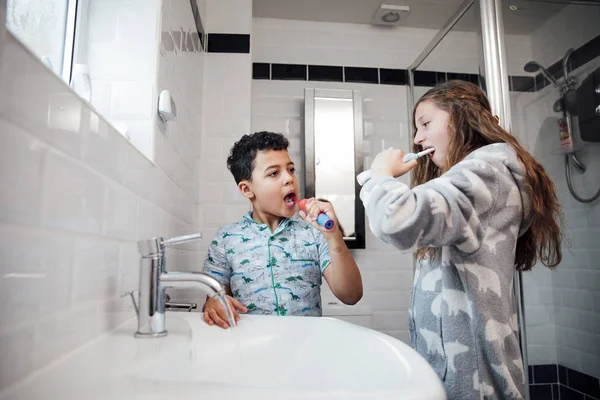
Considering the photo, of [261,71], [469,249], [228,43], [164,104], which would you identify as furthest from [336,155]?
[469,249]

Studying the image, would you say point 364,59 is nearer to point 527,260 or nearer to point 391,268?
point 391,268

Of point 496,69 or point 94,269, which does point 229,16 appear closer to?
point 496,69

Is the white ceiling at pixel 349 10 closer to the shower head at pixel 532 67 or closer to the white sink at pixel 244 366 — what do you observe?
the shower head at pixel 532 67

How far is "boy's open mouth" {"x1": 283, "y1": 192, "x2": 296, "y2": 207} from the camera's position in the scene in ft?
4.02

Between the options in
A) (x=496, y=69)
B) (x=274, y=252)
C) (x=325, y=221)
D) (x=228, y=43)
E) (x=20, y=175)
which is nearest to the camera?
(x=20, y=175)

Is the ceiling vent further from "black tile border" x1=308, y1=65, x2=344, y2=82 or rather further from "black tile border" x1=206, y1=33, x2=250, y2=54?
"black tile border" x1=206, y1=33, x2=250, y2=54

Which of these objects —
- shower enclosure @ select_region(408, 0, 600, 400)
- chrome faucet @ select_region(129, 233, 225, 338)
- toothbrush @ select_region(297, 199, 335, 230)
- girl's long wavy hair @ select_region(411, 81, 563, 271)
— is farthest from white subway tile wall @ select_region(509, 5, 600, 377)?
chrome faucet @ select_region(129, 233, 225, 338)

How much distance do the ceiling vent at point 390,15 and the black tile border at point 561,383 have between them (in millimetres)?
Answer: 1749

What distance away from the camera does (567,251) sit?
5.28ft

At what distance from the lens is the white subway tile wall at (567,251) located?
62.2 inches

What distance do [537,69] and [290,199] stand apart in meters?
1.14

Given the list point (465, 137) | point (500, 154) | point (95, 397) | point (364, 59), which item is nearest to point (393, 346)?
point (95, 397)

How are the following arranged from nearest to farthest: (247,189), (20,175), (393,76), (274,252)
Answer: (20,175)
(274,252)
(247,189)
(393,76)

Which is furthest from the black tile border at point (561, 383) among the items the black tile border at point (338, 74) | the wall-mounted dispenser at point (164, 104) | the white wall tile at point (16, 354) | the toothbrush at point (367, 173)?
the white wall tile at point (16, 354)
